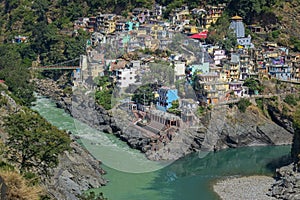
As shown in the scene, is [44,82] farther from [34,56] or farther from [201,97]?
[201,97]

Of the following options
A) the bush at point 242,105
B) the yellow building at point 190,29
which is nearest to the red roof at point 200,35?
the yellow building at point 190,29

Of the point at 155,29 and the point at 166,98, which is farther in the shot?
the point at 155,29

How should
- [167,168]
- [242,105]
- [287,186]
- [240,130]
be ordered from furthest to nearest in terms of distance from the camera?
1. [242,105]
2. [240,130]
3. [167,168]
4. [287,186]

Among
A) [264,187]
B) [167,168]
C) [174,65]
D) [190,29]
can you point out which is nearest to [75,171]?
[167,168]

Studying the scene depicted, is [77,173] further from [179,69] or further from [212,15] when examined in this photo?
[212,15]

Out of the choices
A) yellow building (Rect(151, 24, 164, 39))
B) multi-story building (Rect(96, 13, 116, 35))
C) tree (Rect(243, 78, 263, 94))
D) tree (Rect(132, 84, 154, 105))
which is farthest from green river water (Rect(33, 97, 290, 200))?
multi-story building (Rect(96, 13, 116, 35))

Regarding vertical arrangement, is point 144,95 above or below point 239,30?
below

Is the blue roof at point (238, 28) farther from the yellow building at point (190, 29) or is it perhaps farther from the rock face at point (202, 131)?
the rock face at point (202, 131)
